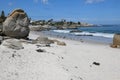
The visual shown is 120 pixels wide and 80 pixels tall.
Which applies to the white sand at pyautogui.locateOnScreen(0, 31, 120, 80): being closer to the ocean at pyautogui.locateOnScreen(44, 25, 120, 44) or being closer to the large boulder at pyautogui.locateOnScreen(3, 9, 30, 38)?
the large boulder at pyautogui.locateOnScreen(3, 9, 30, 38)

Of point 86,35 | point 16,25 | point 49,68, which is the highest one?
point 16,25

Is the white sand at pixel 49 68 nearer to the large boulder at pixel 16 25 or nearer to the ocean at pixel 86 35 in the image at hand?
the large boulder at pixel 16 25

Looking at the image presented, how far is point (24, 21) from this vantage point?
62.8 ft

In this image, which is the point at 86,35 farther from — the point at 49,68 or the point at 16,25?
the point at 49,68

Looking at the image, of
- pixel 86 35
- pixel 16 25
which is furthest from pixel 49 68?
pixel 86 35

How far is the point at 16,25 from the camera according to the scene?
60.7ft

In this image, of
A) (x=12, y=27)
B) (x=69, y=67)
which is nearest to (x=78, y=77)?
(x=69, y=67)

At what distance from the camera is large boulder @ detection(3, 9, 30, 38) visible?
18.3 m

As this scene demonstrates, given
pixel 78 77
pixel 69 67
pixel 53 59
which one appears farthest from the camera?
pixel 53 59

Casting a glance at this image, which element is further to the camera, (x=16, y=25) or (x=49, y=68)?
(x=16, y=25)

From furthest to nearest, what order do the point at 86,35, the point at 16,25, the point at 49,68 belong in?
the point at 86,35
the point at 16,25
the point at 49,68

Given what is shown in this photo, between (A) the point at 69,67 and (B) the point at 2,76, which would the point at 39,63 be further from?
(B) the point at 2,76

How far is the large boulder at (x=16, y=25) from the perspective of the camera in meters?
18.3

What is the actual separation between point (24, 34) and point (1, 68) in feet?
35.0
